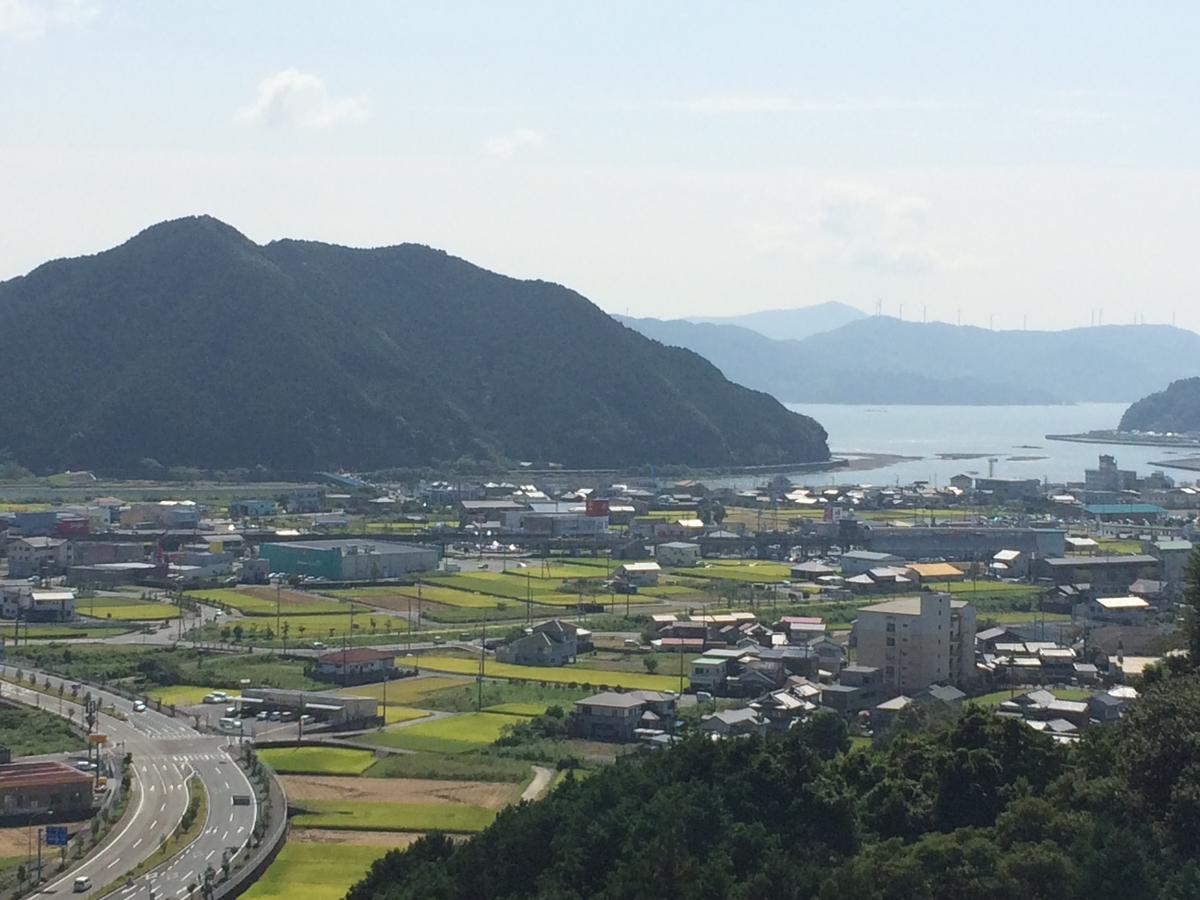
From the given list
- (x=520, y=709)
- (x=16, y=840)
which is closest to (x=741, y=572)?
(x=520, y=709)

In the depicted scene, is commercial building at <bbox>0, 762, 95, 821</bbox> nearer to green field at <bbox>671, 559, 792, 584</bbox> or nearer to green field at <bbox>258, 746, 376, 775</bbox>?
green field at <bbox>258, 746, 376, 775</bbox>

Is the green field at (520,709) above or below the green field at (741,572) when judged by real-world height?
below

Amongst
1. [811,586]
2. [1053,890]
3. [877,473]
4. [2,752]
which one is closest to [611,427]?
[877,473]

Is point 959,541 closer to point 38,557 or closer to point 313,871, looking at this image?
point 38,557

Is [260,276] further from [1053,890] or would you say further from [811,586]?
[1053,890]

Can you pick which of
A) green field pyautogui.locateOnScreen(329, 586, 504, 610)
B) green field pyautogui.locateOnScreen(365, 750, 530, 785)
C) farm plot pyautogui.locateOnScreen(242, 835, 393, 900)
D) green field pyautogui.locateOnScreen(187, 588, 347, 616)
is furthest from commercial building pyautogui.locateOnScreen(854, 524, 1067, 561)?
farm plot pyautogui.locateOnScreen(242, 835, 393, 900)

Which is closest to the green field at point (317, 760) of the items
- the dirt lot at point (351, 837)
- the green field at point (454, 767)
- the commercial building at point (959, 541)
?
the green field at point (454, 767)

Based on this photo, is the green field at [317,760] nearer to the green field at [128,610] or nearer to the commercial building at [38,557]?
the green field at [128,610]
